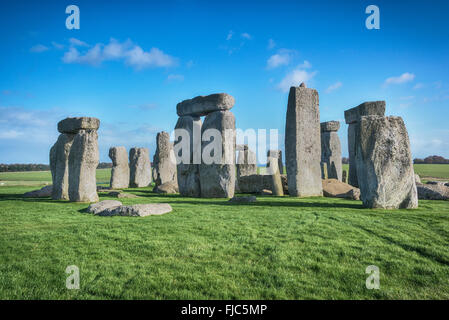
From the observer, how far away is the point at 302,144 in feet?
30.3

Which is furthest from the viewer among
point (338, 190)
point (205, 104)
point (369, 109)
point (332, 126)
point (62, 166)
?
point (332, 126)

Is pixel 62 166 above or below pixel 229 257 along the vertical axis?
above

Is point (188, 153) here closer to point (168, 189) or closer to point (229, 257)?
point (168, 189)

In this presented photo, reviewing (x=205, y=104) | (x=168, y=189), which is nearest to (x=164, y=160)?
(x=168, y=189)

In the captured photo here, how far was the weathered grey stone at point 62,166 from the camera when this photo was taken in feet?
29.3

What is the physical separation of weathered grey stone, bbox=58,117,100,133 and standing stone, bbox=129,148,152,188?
844cm

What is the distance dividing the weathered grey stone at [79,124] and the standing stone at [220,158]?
Answer: 12.0 feet

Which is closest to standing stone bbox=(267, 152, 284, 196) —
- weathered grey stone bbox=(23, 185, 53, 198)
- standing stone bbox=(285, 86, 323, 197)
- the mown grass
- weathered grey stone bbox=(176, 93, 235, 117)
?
standing stone bbox=(285, 86, 323, 197)

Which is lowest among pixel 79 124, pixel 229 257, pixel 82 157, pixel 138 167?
pixel 229 257

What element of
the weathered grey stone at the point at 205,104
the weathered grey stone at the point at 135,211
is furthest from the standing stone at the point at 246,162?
the weathered grey stone at the point at 135,211

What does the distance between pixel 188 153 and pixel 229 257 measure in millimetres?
7884
